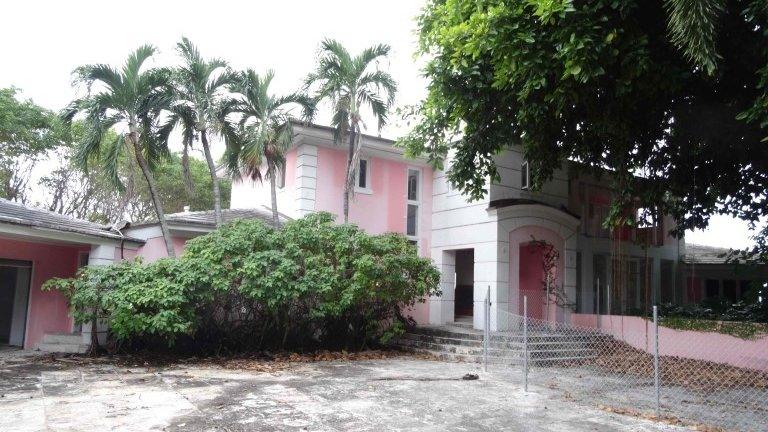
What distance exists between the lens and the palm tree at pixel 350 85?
14.2 metres

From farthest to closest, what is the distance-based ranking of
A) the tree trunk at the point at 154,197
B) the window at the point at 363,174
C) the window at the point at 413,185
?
1. the window at the point at 413,185
2. the window at the point at 363,174
3. the tree trunk at the point at 154,197

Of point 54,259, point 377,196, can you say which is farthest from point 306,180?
point 54,259

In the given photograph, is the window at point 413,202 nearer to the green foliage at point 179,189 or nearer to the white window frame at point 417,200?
the white window frame at point 417,200

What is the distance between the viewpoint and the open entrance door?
43.8ft

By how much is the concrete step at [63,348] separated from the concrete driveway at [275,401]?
1182mm

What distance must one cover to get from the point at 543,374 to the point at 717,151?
5.44m

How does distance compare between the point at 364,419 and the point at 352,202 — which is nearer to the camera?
the point at 364,419

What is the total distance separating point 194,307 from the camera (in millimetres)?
11297

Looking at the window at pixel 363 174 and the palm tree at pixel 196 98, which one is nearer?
the palm tree at pixel 196 98

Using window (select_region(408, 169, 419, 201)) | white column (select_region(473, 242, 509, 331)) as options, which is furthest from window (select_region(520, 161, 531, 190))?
window (select_region(408, 169, 419, 201))

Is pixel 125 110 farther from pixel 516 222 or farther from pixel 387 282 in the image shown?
pixel 516 222

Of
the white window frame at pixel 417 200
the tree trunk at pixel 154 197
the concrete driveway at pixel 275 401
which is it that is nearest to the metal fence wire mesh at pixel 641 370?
the concrete driveway at pixel 275 401

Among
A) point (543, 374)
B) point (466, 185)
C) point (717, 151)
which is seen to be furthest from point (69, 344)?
point (717, 151)

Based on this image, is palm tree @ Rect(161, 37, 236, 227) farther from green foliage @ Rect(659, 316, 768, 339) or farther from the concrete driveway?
green foliage @ Rect(659, 316, 768, 339)
